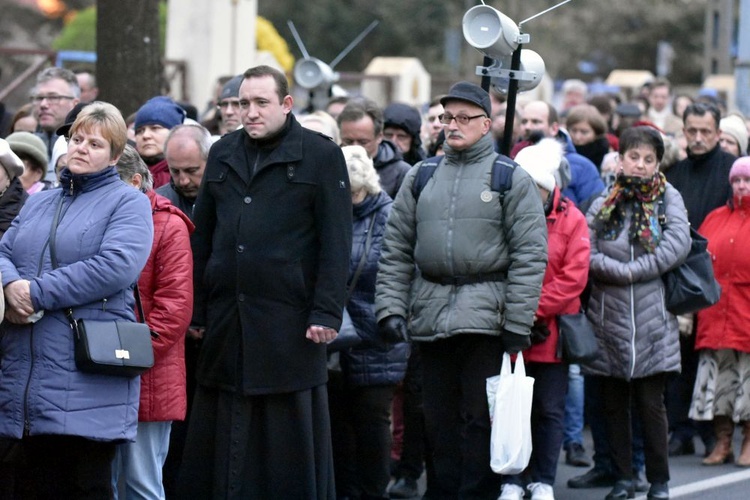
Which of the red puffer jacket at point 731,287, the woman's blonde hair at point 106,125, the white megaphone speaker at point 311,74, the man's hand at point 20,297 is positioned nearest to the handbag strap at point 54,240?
the man's hand at point 20,297

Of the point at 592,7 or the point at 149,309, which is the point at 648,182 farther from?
the point at 592,7

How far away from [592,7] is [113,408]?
4160 cm

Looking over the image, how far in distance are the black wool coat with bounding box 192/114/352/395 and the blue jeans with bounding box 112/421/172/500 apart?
1.23 feet

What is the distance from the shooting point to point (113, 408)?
19.1 feet

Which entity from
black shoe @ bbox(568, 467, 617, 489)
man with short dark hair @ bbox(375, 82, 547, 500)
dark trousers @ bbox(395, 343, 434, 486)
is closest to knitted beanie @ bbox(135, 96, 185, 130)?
man with short dark hair @ bbox(375, 82, 547, 500)

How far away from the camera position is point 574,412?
9.69 metres

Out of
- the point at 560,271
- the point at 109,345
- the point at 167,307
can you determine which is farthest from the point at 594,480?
the point at 109,345

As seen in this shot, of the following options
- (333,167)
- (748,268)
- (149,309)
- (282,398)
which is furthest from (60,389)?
(748,268)

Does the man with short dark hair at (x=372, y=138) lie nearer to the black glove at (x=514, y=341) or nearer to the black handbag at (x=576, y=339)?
the black handbag at (x=576, y=339)

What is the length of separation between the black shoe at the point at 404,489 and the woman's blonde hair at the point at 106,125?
127 inches

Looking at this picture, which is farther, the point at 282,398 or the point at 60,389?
the point at 282,398

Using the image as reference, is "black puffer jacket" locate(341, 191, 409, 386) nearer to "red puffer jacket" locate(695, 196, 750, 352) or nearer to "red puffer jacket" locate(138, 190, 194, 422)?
"red puffer jacket" locate(138, 190, 194, 422)

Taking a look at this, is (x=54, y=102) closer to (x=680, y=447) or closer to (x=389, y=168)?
(x=389, y=168)

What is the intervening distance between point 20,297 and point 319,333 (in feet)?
4.50
